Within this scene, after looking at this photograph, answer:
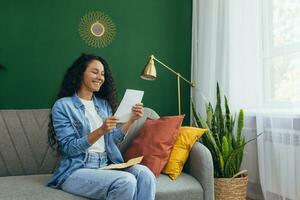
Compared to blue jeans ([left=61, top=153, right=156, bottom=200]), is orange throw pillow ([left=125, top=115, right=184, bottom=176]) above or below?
above

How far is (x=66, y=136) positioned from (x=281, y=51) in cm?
153

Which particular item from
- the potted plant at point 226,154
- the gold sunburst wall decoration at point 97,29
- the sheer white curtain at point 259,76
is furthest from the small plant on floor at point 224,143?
the gold sunburst wall decoration at point 97,29

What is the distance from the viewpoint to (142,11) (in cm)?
335

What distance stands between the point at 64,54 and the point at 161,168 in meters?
1.51

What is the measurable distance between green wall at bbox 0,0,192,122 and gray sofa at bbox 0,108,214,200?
62cm

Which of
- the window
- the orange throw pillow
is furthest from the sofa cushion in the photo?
the window

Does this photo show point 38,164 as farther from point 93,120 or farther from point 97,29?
point 97,29

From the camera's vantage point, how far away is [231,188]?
2.39 metres

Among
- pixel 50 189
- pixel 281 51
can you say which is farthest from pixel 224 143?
pixel 50 189

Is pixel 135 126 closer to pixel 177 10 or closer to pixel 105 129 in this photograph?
pixel 105 129

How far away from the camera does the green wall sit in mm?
2945

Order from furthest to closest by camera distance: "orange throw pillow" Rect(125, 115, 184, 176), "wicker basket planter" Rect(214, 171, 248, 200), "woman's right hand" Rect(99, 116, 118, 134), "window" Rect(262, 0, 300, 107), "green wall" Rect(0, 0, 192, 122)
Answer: "green wall" Rect(0, 0, 192, 122)
"wicker basket planter" Rect(214, 171, 248, 200)
"window" Rect(262, 0, 300, 107)
"orange throw pillow" Rect(125, 115, 184, 176)
"woman's right hand" Rect(99, 116, 118, 134)

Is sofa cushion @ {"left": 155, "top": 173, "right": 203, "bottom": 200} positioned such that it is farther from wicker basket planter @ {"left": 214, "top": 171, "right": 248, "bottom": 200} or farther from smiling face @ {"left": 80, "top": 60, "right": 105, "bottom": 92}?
smiling face @ {"left": 80, "top": 60, "right": 105, "bottom": 92}

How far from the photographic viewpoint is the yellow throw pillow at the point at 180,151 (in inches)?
85.3
